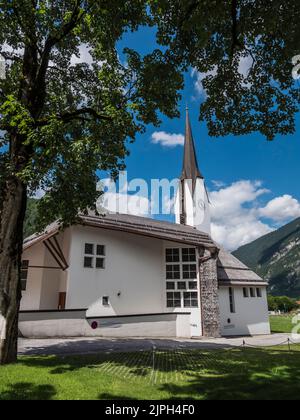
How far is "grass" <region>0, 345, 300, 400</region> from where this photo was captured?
565cm

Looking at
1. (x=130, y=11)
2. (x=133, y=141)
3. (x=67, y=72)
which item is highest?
(x=67, y=72)

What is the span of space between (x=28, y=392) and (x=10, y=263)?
13.3ft

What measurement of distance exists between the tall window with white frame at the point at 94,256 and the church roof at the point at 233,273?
8.99m

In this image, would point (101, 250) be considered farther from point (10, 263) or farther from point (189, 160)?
point (189, 160)

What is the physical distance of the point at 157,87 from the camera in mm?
9375

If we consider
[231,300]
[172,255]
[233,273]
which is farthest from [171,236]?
[231,300]

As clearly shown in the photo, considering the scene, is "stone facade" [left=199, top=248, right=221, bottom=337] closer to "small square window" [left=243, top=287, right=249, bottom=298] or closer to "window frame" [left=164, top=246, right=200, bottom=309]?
"window frame" [left=164, top=246, right=200, bottom=309]

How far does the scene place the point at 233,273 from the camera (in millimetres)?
25891

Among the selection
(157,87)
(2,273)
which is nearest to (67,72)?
(157,87)

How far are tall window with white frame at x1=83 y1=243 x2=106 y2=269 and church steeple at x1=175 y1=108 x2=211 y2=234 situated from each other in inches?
813

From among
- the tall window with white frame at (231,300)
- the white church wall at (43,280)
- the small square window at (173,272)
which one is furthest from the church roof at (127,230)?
the tall window with white frame at (231,300)

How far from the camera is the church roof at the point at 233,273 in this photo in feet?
79.1
